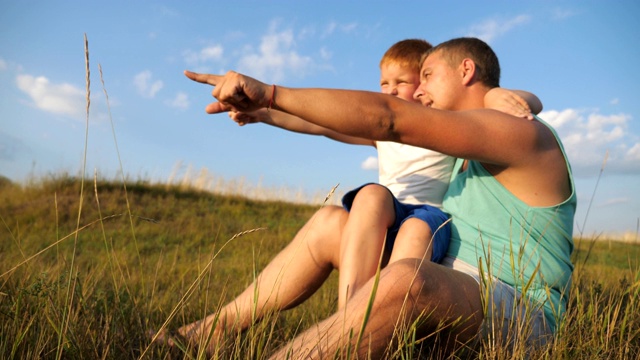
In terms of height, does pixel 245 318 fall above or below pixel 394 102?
below

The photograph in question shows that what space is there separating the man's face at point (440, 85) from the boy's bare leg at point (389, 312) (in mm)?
939

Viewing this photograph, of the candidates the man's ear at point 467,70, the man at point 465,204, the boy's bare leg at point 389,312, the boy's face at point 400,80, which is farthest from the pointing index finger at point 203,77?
the boy's face at point 400,80

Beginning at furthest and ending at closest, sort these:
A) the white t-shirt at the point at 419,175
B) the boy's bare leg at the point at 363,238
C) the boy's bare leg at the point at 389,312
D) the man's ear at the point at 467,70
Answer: the white t-shirt at the point at 419,175
the man's ear at the point at 467,70
the boy's bare leg at the point at 363,238
the boy's bare leg at the point at 389,312

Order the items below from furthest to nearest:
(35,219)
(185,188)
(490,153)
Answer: (185,188) → (35,219) → (490,153)

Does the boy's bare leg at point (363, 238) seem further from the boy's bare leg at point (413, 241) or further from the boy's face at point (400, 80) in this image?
the boy's face at point (400, 80)

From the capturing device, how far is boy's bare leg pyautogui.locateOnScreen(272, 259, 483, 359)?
151cm

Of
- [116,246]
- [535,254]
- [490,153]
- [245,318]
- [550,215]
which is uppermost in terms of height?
[490,153]

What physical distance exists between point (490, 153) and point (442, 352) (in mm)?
755

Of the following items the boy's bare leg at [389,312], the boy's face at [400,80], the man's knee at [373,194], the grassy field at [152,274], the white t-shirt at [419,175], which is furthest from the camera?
the boy's face at [400,80]

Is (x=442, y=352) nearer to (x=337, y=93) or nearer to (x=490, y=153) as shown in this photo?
(x=490, y=153)

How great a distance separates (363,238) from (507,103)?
80 centimetres

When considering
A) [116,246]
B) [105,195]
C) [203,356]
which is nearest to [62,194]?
[105,195]

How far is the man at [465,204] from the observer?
157cm

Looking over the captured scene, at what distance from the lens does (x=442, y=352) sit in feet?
6.09
